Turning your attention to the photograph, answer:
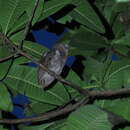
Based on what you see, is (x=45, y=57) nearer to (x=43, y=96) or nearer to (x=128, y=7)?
(x=43, y=96)

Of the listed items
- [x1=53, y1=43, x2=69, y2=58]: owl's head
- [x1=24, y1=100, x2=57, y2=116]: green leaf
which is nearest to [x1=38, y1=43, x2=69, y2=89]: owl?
[x1=53, y1=43, x2=69, y2=58]: owl's head

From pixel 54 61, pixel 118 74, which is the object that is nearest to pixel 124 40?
pixel 118 74

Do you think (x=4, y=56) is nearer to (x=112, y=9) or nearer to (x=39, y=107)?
(x=39, y=107)

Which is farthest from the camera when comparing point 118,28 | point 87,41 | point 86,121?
point 118,28

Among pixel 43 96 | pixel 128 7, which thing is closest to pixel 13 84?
pixel 43 96

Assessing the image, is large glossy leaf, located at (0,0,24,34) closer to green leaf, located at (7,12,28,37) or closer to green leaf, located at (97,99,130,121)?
green leaf, located at (7,12,28,37)

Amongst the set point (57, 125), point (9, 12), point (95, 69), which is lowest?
point (57, 125)

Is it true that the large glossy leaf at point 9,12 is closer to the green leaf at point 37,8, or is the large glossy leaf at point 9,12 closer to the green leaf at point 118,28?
the green leaf at point 37,8
